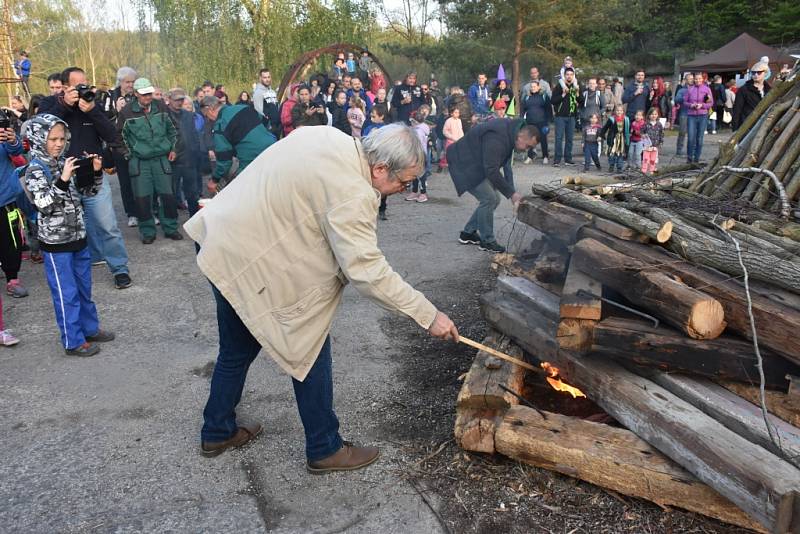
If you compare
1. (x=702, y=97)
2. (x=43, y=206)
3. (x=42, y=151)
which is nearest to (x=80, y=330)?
(x=43, y=206)

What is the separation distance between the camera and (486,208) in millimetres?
7297

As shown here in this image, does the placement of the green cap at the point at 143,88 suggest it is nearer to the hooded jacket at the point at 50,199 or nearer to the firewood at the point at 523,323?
the hooded jacket at the point at 50,199

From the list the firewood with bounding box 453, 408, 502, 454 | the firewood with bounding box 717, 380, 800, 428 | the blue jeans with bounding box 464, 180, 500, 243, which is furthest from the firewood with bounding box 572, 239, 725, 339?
the blue jeans with bounding box 464, 180, 500, 243

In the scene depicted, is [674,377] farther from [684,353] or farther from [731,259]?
[731,259]

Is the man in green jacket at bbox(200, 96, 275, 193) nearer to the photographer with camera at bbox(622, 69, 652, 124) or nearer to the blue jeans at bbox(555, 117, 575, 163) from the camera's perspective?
the blue jeans at bbox(555, 117, 575, 163)

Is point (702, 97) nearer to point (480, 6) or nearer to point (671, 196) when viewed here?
point (671, 196)

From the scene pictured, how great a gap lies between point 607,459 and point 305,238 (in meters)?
1.74

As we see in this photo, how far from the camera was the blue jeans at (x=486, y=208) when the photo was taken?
7.26 m

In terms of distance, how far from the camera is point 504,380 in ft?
11.6

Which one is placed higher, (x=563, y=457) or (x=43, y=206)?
(x=43, y=206)

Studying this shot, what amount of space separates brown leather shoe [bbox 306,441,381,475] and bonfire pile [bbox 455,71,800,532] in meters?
0.54

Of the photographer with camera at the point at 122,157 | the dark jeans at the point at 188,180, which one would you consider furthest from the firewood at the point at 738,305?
the dark jeans at the point at 188,180

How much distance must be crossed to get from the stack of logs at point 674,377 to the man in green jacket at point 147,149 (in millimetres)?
5580

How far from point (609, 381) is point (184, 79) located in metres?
21.8
